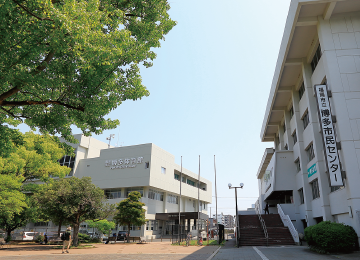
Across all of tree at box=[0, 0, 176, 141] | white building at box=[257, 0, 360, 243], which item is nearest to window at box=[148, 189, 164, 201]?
white building at box=[257, 0, 360, 243]

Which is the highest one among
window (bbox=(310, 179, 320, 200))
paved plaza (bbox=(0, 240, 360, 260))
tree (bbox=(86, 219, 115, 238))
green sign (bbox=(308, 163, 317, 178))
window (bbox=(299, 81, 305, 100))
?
window (bbox=(299, 81, 305, 100))

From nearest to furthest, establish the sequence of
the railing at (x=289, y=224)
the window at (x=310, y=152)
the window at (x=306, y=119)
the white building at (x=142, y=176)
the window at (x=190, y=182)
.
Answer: the railing at (x=289, y=224) → the window at (x=310, y=152) → the window at (x=306, y=119) → the white building at (x=142, y=176) → the window at (x=190, y=182)

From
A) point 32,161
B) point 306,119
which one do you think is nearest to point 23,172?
point 32,161

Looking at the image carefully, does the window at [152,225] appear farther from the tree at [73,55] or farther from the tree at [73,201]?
the tree at [73,55]

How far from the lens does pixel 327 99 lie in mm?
15938

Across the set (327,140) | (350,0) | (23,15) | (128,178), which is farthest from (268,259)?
(128,178)

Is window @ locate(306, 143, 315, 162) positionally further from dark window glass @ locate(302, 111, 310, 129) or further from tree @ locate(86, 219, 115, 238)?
tree @ locate(86, 219, 115, 238)

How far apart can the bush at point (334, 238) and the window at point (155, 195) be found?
110 feet

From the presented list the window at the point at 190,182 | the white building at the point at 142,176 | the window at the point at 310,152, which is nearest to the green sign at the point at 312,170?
the window at the point at 310,152

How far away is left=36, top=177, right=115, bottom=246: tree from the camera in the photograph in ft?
71.4

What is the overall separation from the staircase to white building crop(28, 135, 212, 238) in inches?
701

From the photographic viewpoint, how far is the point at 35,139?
26.8m

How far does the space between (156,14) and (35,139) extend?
22.0 metres

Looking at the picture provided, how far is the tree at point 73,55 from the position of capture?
7.20 metres
